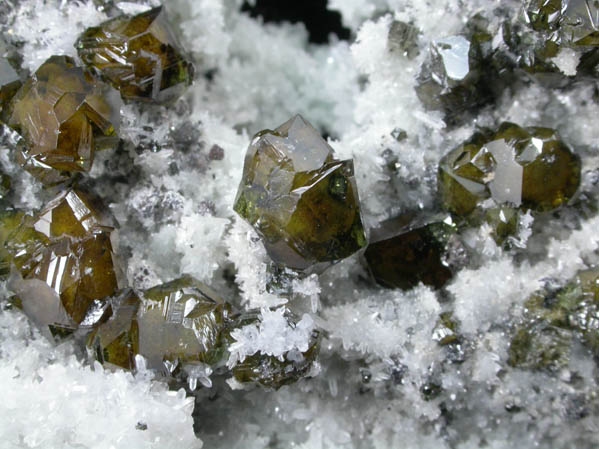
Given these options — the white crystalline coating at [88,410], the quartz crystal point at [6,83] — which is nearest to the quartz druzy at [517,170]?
the white crystalline coating at [88,410]

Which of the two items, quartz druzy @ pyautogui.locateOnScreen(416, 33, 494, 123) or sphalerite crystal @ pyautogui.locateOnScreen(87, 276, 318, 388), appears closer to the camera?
sphalerite crystal @ pyautogui.locateOnScreen(87, 276, 318, 388)

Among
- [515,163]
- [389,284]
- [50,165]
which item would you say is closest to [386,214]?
[389,284]

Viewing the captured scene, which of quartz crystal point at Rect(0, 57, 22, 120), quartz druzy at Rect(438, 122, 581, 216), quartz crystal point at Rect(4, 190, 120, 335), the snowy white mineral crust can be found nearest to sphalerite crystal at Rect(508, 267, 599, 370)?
the snowy white mineral crust

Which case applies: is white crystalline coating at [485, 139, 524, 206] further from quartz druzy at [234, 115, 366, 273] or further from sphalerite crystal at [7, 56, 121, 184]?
sphalerite crystal at [7, 56, 121, 184]

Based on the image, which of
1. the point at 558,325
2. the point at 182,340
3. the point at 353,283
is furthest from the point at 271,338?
the point at 558,325

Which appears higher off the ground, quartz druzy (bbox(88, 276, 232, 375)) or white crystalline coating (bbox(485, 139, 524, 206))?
white crystalline coating (bbox(485, 139, 524, 206))

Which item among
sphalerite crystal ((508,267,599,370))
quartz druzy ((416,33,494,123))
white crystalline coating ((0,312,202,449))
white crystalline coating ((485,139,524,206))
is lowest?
sphalerite crystal ((508,267,599,370))

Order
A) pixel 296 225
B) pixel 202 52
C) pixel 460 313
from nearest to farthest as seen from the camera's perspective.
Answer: pixel 296 225, pixel 460 313, pixel 202 52

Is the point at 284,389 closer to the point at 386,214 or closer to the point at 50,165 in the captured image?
the point at 386,214
